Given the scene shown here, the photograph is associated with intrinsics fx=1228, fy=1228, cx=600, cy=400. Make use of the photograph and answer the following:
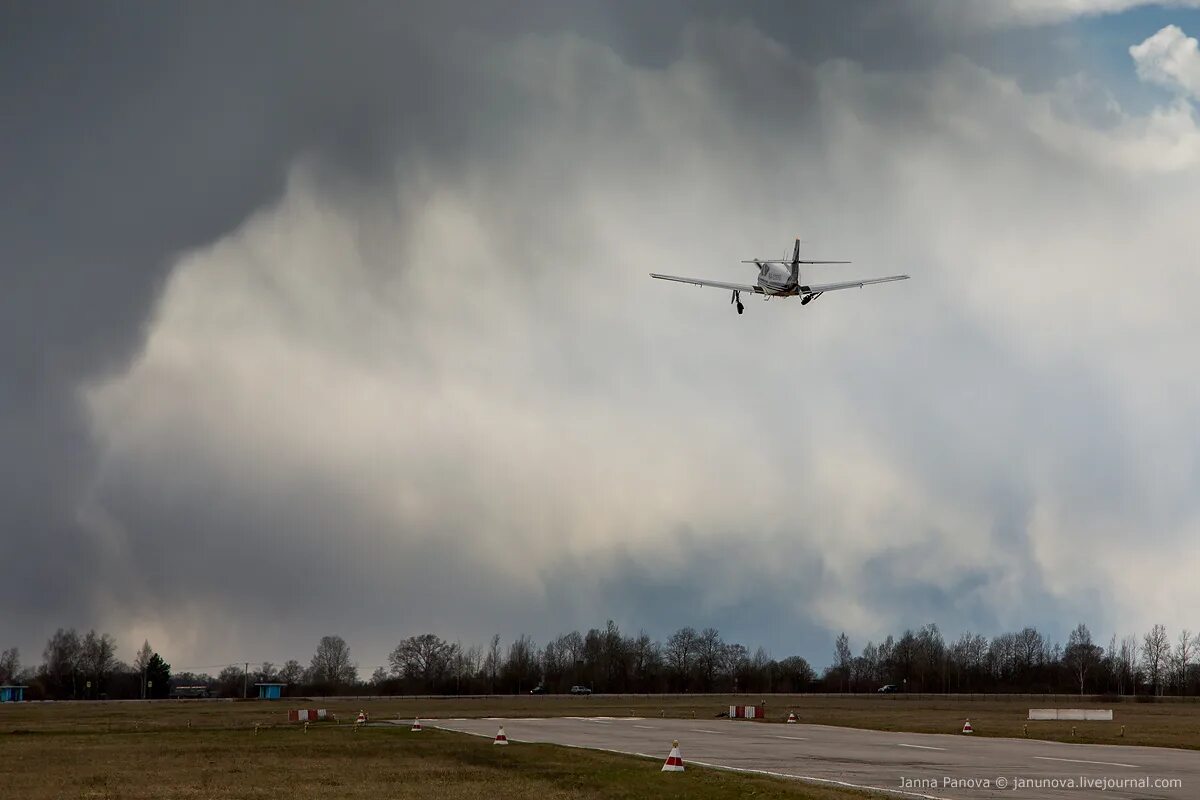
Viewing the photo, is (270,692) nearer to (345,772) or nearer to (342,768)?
(342,768)

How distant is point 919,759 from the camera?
46.0 meters

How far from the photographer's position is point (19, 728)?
8112cm

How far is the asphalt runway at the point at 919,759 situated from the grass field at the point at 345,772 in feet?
9.74

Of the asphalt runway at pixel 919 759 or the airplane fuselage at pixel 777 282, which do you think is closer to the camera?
the asphalt runway at pixel 919 759

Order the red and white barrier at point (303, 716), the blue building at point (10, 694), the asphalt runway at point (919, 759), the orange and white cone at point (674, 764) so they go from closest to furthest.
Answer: the asphalt runway at point (919, 759) < the orange and white cone at point (674, 764) < the red and white barrier at point (303, 716) < the blue building at point (10, 694)

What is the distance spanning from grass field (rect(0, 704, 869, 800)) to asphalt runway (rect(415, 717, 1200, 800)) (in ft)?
9.74

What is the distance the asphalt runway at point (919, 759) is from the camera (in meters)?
34.5

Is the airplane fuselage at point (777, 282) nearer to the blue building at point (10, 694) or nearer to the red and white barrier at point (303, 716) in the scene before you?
the red and white barrier at point (303, 716)

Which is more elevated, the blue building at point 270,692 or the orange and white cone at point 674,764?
the orange and white cone at point 674,764

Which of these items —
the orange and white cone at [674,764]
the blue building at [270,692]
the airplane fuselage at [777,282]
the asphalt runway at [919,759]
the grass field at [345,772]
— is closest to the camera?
the grass field at [345,772]

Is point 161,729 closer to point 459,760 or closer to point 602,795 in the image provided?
point 459,760

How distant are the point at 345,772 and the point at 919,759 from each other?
21.2 metres

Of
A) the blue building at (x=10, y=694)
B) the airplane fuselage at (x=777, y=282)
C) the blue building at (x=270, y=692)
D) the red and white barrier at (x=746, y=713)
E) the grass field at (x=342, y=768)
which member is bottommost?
the blue building at (x=10, y=694)

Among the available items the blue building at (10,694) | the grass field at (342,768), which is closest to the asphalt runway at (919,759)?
the grass field at (342,768)
